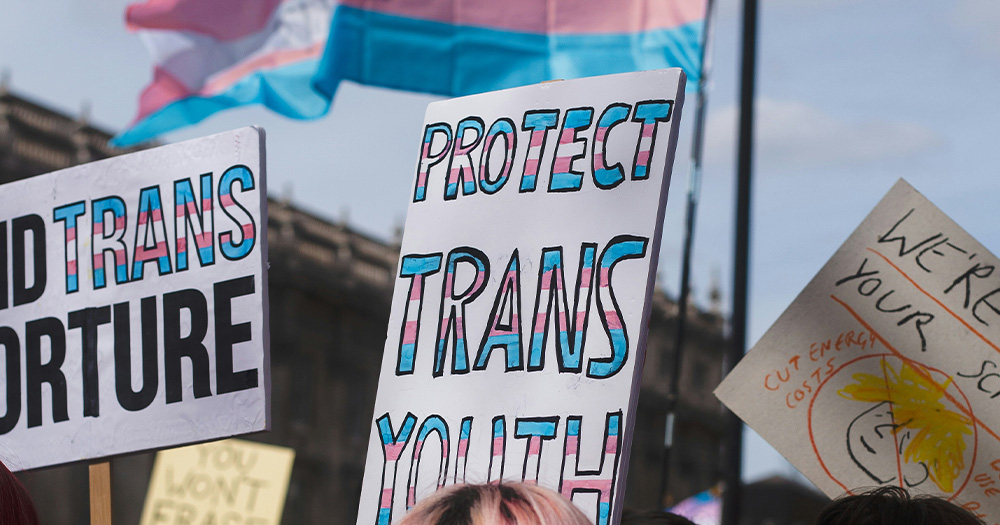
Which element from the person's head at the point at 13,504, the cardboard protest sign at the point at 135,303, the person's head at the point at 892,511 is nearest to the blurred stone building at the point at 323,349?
the cardboard protest sign at the point at 135,303

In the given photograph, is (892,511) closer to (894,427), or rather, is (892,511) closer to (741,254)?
(894,427)

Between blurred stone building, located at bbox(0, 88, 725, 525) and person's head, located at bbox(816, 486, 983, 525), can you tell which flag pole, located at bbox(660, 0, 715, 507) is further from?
blurred stone building, located at bbox(0, 88, 725, 525)

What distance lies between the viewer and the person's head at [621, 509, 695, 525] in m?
2.82

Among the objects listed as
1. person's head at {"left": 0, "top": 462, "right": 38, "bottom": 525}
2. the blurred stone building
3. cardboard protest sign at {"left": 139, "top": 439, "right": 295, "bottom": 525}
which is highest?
the blurred stone building

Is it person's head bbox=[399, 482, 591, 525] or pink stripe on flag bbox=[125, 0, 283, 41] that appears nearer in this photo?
person's head bbox=[399, 482, 591, 525]

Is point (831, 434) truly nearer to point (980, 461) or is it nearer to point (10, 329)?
point (980, 461)

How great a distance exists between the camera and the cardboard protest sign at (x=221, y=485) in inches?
262

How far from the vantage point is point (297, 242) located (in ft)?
111

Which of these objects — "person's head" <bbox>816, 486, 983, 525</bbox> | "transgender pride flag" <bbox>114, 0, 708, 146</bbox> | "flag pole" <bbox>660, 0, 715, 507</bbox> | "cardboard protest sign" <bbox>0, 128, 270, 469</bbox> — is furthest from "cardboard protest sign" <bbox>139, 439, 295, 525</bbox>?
"person's head" <bbox>816, 486, 983, 525</bbox>

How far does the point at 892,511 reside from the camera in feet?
7.77

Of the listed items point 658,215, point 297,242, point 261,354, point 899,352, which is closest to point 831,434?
point 899,352

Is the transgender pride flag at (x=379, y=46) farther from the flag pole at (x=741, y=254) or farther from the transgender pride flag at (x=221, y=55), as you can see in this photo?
the flag pole at (x=741, y=254)

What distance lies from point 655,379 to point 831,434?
44648mm

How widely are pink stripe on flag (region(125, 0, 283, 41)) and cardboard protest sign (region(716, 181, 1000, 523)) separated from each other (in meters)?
4.77
